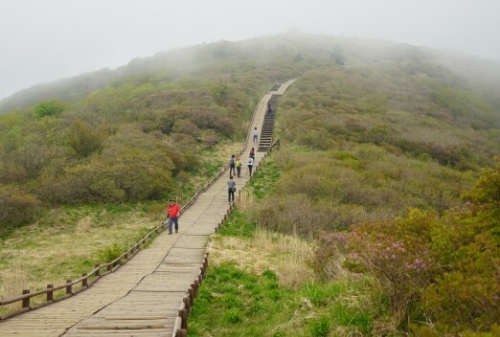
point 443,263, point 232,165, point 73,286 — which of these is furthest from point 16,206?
point 443,263

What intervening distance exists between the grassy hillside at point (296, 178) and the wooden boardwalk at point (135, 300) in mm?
1070

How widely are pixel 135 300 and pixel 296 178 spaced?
1385 cm

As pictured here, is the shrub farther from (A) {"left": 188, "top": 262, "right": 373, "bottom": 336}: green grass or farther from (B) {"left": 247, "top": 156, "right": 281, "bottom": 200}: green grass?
(A) {"left": 188, "top": 262, "right": 373, "bottom": 336}: green grass

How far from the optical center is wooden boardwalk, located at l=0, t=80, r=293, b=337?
23.7 ft

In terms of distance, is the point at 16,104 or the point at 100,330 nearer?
the point at 100,330

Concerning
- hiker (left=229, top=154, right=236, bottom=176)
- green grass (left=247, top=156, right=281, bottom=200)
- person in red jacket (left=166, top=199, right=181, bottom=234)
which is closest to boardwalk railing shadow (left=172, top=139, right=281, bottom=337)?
person in red jacket (left=166, top=199, right=181, bottom=234)

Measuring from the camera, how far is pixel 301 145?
109ft

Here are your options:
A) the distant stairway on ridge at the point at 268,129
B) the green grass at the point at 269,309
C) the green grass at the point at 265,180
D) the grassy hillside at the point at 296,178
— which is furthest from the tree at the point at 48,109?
the green grass at the point at 269,309

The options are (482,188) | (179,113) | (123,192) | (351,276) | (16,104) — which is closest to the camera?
(482,188)

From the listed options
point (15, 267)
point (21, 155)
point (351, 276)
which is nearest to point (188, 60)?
point (21, 155)

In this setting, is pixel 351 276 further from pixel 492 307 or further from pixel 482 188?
pixel 492 307

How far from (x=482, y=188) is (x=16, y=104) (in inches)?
A: 2535

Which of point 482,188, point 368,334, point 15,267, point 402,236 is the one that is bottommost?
point 15,267

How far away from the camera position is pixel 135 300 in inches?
365
